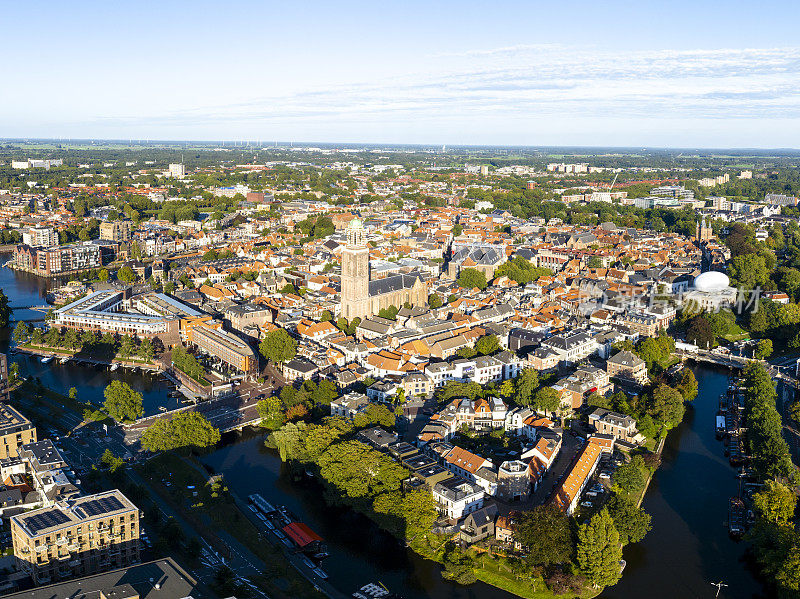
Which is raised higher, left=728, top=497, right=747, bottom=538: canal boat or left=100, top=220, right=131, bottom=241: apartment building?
left=100, top=220, right=131, bottom=241: apartment building

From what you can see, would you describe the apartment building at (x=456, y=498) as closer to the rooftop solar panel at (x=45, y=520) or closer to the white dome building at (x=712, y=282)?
the rooftop solar panel at (x=45, y=520)

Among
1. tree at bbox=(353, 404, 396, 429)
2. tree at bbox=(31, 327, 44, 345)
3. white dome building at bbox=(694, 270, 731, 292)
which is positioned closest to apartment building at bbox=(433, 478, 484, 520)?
tree at bbox=(353, 404, 396, 429)

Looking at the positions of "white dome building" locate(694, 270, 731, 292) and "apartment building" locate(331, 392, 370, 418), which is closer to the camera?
"apartment building" locate(331, 392, 370, 418)

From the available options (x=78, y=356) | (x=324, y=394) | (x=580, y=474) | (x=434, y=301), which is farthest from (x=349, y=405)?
(x=434, y=301)

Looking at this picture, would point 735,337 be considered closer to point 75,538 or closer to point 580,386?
point 580,386

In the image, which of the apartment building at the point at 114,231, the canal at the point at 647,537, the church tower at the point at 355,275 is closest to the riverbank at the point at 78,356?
the canal at the point at 647,537

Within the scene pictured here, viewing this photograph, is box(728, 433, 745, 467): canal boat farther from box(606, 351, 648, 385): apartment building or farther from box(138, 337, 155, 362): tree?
box(138, 337, 155, 362): tree

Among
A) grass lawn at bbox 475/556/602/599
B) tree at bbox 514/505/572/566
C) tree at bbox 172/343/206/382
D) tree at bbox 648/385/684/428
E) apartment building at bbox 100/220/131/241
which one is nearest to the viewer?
grass lawn at bbox 475/556/602/599
